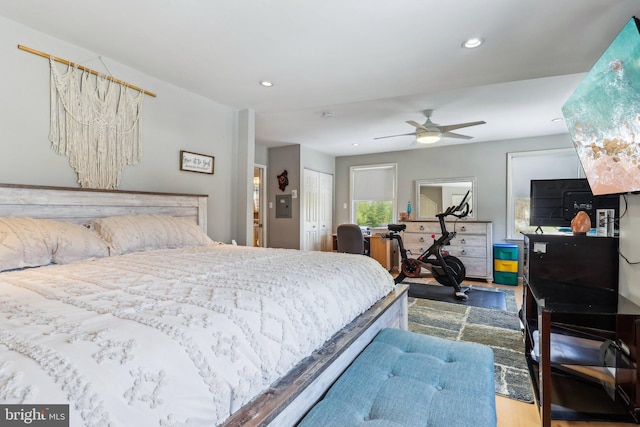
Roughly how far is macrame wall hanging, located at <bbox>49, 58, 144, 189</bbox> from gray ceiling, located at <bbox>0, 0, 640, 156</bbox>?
235mm

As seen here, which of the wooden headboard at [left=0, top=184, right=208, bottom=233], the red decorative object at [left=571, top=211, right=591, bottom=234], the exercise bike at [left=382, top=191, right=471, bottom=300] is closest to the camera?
the wooden headboard at [left=0, top=184, right=208, bottom=233]

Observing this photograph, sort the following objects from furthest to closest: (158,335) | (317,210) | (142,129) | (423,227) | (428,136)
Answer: (317,210) < (423,227) < (428,136) < (142,129) < (158,335)

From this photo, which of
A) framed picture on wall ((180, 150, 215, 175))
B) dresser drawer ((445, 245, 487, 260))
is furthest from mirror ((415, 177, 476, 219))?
framed picture on wall ((180, 150, 215, 175))

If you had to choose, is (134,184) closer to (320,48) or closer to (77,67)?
(77,67)

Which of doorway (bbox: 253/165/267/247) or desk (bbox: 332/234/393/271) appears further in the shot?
doorway (bbox: 253/165/267/247)

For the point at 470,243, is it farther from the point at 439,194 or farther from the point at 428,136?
the point at 428,136

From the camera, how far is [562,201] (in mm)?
2898

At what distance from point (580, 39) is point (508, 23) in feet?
2.08

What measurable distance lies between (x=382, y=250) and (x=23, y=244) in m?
5.24

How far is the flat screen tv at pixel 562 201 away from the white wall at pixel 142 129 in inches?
133

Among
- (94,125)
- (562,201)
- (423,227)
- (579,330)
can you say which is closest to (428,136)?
(562,201)

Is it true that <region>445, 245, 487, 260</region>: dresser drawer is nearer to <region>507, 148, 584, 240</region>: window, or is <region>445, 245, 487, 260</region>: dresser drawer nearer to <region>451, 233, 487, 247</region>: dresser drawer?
<region>451, 233, 487, 247</region>: dresser drawer

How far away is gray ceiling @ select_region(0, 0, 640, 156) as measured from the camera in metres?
1.92
